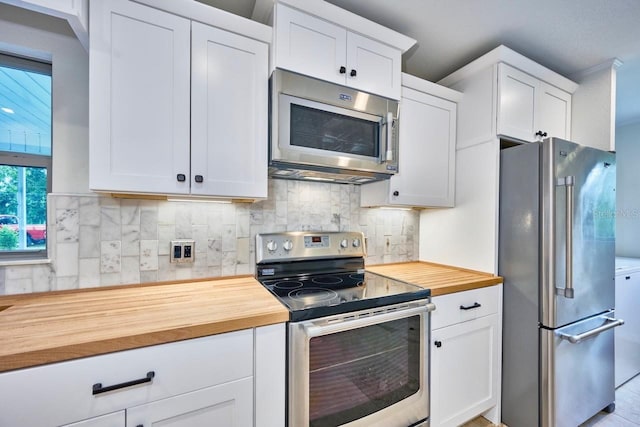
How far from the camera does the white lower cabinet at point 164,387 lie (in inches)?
29.8

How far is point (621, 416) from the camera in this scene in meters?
1.82

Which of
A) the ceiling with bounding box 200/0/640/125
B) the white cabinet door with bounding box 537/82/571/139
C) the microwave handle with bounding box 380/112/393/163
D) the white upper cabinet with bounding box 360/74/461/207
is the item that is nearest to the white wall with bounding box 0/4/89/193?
the ceiling with bounding box 200/0/640/125

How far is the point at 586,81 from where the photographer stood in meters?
2.12

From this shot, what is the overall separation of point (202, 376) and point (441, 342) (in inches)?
48.7

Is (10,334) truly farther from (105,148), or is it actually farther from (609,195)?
(609,195)

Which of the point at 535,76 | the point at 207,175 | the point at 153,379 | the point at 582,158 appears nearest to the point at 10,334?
the point at 153,379

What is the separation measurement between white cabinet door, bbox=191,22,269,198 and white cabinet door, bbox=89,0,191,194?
0.17 feet

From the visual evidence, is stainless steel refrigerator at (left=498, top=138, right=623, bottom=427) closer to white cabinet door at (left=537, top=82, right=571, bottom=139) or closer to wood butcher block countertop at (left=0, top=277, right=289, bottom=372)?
white cabinet door at (left=537, top=82, right=571, bottom=139)

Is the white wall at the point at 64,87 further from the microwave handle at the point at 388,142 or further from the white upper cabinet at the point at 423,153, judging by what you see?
the white upper cabinet at the point at 423,153

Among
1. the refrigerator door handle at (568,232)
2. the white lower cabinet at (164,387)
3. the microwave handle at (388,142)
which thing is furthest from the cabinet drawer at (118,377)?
the refrigerator door handle at (568,232)

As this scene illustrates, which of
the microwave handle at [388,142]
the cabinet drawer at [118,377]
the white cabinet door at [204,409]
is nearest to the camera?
the cabinet drawer at [118,377]

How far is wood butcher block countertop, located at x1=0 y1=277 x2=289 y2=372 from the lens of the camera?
2.57 feet

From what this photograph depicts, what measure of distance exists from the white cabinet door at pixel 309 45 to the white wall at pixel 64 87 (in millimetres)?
986

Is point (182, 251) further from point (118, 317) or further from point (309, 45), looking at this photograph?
point (309, 45)
